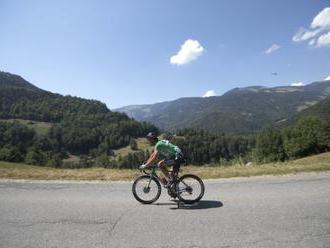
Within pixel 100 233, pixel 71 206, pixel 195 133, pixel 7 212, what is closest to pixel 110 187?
pixel 71 206

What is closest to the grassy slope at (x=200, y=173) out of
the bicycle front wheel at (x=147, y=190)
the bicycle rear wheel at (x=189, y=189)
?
the bicycle rear wheel at (x=189, y=189)

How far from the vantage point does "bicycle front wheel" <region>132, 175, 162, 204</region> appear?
10.4 m

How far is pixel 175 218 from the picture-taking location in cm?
833

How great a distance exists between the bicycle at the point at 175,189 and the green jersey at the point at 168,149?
52 cm

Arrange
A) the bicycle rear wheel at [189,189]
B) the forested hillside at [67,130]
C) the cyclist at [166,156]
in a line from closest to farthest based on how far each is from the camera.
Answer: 1. the bicycle rear wheel at [189,189]
2. the cyclist at [166,156]
3. the forested hillside at [67,130]

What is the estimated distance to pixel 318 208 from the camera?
27.2 ft

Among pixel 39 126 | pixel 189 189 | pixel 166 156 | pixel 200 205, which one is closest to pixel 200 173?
pixel 189 189

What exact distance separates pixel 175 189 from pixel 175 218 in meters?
1.94

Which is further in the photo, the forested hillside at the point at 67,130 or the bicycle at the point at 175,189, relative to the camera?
the forested hillside at the point at 67,130

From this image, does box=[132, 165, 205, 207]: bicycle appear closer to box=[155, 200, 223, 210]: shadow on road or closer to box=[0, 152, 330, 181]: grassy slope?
box=[155, 200, 223, 210]: shadow on road

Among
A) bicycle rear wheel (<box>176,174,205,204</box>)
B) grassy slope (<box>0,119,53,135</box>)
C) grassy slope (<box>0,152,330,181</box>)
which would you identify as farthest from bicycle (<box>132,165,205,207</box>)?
grassy slope (<box>0,119,53,135</box>)

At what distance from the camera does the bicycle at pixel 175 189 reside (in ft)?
33.4

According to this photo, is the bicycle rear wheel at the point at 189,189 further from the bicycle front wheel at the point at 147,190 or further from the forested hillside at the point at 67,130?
the forested hillside at the point at 67,130

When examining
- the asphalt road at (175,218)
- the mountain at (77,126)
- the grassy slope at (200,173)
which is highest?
the mountain at (77,126)
